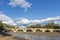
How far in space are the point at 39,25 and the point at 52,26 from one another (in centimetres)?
2282

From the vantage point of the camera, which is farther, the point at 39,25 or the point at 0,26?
the point at 39,25

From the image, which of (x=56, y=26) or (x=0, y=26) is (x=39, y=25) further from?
(x=0, y=26)

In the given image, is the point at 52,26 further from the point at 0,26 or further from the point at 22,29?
the point at 0,26

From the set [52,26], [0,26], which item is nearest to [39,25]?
[52,26]

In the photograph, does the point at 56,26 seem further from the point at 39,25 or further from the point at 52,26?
the point at 39,25

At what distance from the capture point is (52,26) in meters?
148

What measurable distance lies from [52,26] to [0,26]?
47222mm

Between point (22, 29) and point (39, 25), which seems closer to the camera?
point (22, 29)

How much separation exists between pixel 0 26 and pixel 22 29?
2000 centimetres

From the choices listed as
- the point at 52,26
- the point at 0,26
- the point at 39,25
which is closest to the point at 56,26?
the point at 52,26

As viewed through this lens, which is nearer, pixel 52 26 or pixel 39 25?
pixel 52 26

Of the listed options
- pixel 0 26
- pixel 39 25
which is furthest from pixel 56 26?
pixel 0 26

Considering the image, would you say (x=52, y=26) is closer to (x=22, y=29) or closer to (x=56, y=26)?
(x=56, y=26)

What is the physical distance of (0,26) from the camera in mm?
143875
